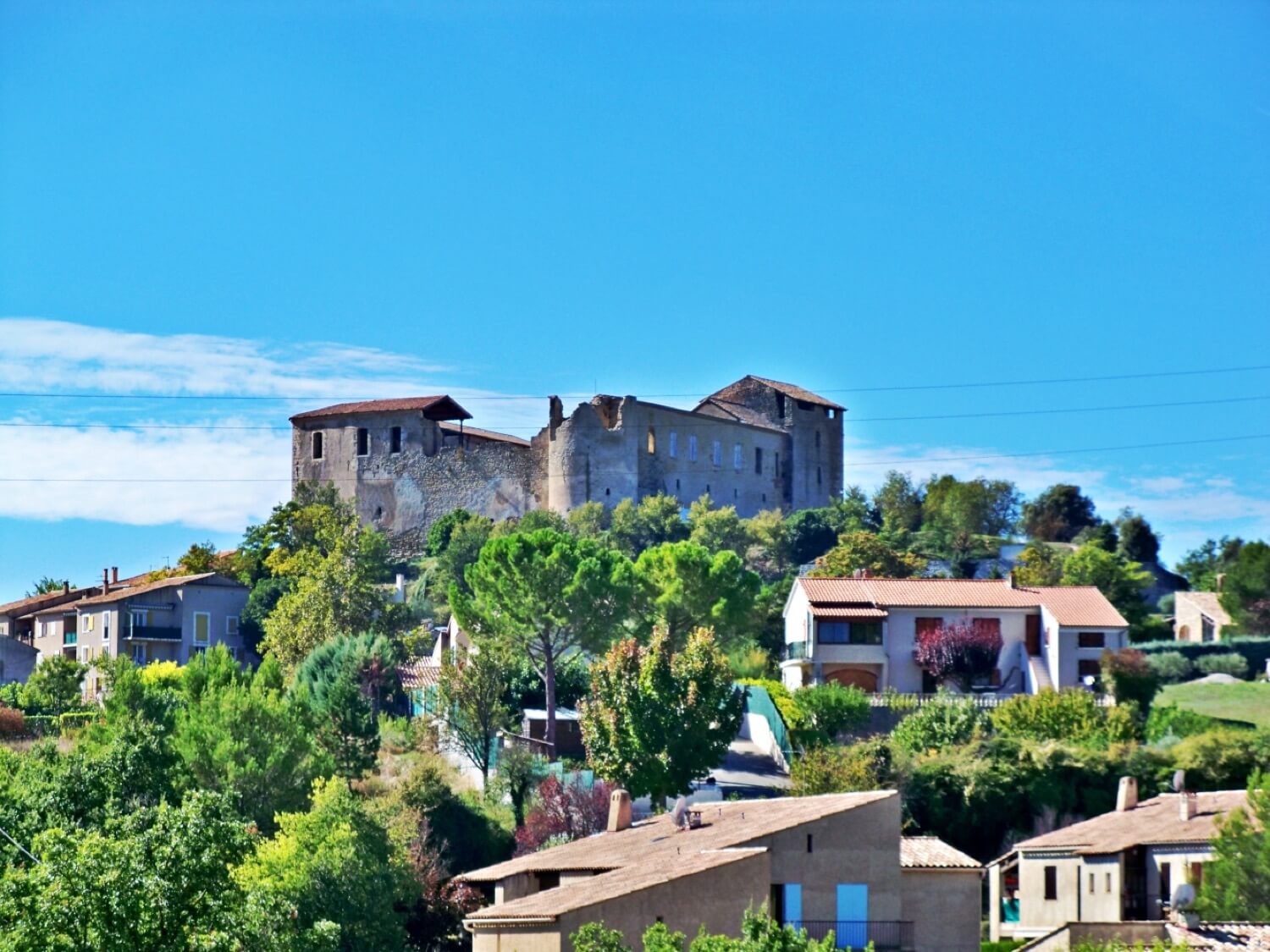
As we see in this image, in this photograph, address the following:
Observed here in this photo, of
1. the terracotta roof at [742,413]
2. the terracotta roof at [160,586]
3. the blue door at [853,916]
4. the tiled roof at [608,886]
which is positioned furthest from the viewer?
the terracotta roof at [742,413]

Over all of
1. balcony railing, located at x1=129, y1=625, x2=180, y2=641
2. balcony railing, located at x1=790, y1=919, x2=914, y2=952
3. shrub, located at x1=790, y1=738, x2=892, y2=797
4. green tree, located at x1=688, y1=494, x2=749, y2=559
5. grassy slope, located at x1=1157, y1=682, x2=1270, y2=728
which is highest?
green tree, located at x1=688, y1=494, x2=749, y2=559

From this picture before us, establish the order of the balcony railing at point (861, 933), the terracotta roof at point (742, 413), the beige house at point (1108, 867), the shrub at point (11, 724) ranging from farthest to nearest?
the terracotta roof at point (742, 413) < the shrub at point (11, 724) < the beige house at point (1108, 867) < the balcony railing at point (861, 933)

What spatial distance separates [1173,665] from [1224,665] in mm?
2350

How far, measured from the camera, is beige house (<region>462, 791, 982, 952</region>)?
102 feet

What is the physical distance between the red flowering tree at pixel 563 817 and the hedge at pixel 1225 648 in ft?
92.8

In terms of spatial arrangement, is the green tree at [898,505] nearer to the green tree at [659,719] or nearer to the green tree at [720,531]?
the green tree at [720,531]

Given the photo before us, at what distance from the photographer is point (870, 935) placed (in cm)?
3328

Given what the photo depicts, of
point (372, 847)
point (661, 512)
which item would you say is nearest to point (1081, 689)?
point (372, 847)

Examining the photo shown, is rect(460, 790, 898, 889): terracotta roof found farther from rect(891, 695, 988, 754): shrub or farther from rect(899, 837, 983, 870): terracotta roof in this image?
rect(891, 695, 988, 754): shrub

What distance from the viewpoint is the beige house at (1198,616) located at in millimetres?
85875

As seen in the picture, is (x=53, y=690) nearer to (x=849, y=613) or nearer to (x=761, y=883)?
(x=849, y=613)

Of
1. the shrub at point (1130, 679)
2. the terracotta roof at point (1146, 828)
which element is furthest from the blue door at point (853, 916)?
the shrub at point (1130, 679)

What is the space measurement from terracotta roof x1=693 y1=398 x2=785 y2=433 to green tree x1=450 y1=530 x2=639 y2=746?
4054 cm

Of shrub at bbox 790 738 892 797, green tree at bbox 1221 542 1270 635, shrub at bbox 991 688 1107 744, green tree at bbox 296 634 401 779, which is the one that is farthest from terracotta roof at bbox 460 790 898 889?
green tree at bbox 1221 542 1270 635
